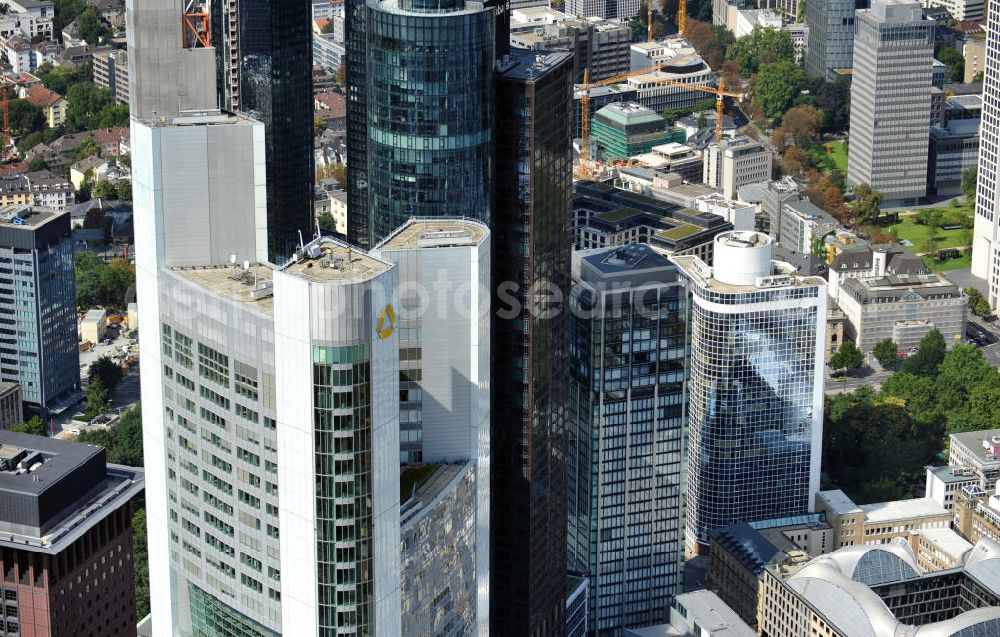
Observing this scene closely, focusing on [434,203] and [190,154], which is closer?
[190,154]

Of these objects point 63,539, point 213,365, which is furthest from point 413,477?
point 63,539

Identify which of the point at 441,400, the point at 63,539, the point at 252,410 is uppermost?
the point at 252,410

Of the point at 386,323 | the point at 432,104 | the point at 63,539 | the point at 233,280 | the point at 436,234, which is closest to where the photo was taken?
the point at 386,323

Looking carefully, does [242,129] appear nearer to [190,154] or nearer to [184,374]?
[190,154]

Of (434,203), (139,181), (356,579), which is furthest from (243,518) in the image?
(434,203)

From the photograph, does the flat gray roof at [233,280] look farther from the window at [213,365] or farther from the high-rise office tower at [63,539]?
the high-rise office tower at [63,539]

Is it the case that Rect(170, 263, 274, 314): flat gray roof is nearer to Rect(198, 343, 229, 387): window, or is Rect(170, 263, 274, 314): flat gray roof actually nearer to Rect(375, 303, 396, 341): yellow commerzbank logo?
Rect(198, 343, 229, 387): window

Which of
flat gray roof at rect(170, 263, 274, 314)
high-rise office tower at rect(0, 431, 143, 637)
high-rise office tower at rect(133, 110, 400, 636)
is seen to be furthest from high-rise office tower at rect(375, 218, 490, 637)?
high-rise office tower at rect(0, 431, 143, 637)

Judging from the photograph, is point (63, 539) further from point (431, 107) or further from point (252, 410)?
point (431, 107)
